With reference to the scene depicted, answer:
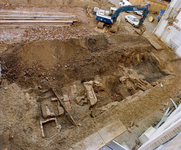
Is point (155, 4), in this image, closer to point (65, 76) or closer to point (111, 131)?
point (65, 76)

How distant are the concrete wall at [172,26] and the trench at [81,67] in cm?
176

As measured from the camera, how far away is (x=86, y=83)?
21.4 ft

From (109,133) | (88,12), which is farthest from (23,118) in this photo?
(88,12)

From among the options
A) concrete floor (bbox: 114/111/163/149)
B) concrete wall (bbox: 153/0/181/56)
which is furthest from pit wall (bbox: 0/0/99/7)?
concrete floor (bbox: 114/111/163/149)

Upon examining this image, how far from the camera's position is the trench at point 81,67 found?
587 cm

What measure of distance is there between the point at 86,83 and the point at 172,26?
7770mm

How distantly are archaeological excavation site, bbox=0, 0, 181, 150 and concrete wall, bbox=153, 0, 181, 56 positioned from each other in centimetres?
7

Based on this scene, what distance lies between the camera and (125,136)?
490 cm

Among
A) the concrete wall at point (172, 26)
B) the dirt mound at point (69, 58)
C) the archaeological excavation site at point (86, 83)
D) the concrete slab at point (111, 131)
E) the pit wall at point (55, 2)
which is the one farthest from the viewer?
the pit wall at point (55, 2)

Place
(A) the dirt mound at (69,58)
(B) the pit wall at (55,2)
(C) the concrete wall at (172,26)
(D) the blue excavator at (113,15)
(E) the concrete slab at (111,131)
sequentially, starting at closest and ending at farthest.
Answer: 1. (E) the concrete slab at (111,131)
2. (A) the dirt mound at (69,58)
3. (C) the concrete wall at (172,26)
4. (D) the blue excavator at (113,15)
5. (B) the pit wall at (55,2)

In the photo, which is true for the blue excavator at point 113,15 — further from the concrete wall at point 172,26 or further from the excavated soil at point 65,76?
the concrete wall at point 172,26

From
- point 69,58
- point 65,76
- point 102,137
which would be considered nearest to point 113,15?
point 69,58

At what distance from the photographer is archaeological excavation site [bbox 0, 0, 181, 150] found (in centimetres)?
439

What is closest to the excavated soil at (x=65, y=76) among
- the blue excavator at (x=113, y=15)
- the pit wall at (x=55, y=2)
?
the blue excavator at (x=113, y=15)
